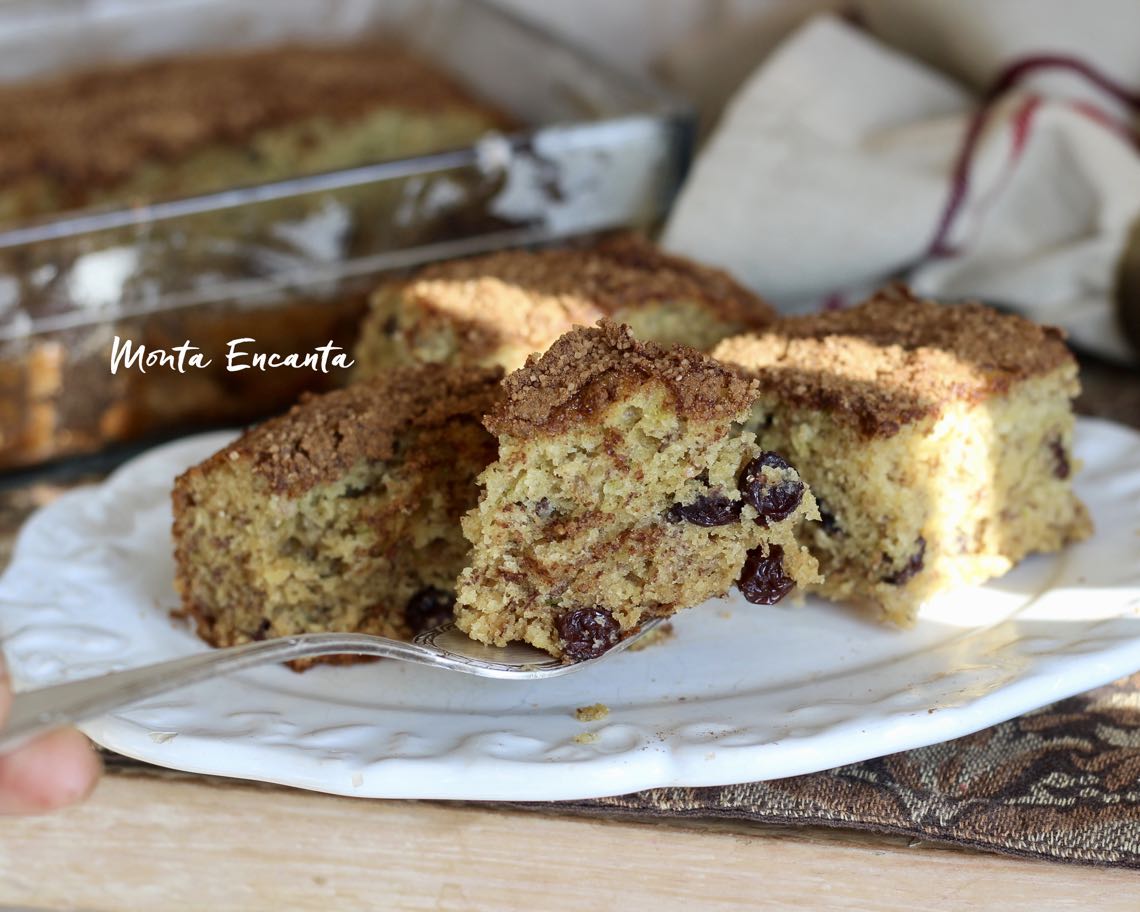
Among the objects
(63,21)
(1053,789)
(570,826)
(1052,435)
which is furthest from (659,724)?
(63,21)

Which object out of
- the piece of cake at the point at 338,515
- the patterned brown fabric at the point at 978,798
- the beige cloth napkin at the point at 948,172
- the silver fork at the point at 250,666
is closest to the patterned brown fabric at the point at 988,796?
the patterned brown fabric at the point at 978,798

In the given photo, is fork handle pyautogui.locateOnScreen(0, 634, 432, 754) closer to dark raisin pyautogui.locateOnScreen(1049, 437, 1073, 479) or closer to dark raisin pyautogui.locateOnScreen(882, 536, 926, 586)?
dark raisin pyautogui.locateOnScreen(882, 536, 926, 586)

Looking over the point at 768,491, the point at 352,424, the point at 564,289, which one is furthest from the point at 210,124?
the point at 768,491

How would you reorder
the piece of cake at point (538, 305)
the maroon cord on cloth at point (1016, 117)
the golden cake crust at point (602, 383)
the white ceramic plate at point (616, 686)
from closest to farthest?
the white ceramic plate at point (616, 686) → the golden cake crust at point (602, 383) → the piece of cake at point (538, 305) → the maroon cord on cloth at point (1016, 117)

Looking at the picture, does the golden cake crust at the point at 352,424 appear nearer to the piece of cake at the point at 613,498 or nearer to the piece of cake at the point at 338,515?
the piece of cake at the point at 338,515

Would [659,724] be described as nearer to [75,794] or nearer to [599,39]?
[75,794]
